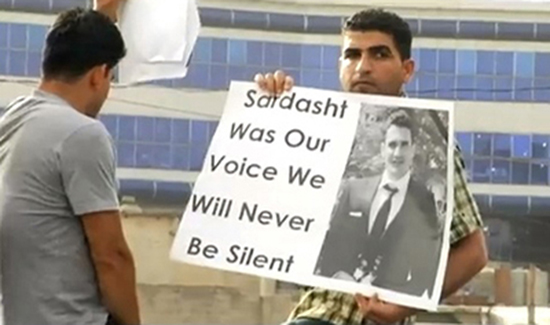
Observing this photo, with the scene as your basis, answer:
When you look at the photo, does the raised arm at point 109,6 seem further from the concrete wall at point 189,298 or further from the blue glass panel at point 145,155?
the blue glass panel at point 145,155

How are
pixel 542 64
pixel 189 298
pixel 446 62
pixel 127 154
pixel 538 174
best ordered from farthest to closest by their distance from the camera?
pixel 542 64 → pixel 446 62 → pixel 538 174 → pixel 127 154 → pixel 189 298

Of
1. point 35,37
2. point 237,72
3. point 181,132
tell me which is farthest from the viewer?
point 237,72

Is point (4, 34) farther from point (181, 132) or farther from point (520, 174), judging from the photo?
point (520, 174)

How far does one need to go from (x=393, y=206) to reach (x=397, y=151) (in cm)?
10

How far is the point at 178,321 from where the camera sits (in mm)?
16891

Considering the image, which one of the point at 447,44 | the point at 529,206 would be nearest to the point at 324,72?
the point at 447,44

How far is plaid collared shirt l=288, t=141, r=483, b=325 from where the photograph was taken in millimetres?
2266

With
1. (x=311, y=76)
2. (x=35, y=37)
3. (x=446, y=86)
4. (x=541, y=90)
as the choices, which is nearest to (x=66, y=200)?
(x=35, y=37)

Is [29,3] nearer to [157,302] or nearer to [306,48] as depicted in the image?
[306,48]

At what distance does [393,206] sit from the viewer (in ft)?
7.39

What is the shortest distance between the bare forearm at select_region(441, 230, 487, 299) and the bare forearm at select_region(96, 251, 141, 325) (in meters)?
0.52

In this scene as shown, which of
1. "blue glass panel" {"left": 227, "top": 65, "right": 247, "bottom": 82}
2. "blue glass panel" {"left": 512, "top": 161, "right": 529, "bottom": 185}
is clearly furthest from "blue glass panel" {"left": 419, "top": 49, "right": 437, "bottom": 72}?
"blue glass panel" {"left": 227, "top": 65, "right": 247, "bottom": 82}

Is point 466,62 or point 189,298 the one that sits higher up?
point 466,62

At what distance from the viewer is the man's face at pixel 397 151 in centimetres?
228
